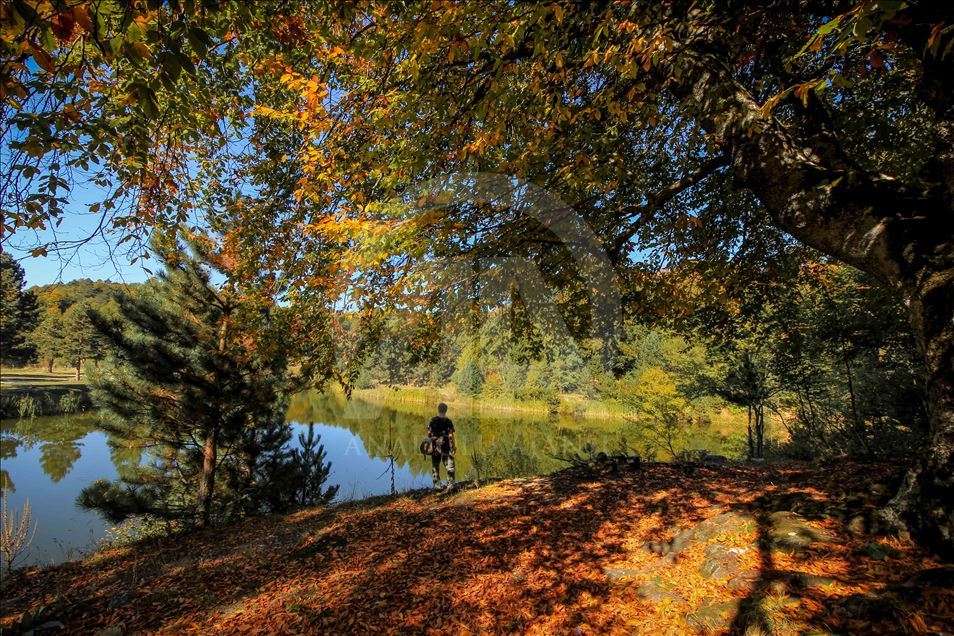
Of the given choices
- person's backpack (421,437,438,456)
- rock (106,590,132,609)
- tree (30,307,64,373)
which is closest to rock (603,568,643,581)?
person's backpack (421,437,438,456)

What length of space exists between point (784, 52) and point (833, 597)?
6.78m

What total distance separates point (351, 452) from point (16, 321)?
1978 inches

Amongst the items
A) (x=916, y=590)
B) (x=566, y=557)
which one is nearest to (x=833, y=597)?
(x=916, y=590)

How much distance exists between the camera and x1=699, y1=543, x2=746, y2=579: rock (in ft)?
10.9

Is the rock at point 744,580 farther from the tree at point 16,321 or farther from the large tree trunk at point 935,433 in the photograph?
the tree at point 16,321

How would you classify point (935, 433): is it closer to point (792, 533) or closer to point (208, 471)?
point (792, 533)

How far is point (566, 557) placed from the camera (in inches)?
170

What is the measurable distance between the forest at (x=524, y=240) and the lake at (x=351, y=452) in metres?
3.47

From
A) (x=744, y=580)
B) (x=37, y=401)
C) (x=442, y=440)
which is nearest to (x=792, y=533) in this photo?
(x=744, y=580)

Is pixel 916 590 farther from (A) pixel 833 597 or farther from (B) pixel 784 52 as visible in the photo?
(B) pixel 784 52

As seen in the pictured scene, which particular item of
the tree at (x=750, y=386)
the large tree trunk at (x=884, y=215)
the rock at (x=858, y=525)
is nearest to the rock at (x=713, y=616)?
the rock at (x=858, y=525)

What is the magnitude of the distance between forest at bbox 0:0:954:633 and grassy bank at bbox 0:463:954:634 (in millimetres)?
39

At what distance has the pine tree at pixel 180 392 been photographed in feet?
Answer: 28.8

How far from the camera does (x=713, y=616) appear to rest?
2.80 meters
